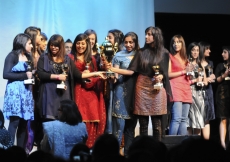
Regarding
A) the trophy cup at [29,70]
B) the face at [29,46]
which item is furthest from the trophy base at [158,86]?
the face at [29,46]

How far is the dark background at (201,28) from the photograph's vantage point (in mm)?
9047

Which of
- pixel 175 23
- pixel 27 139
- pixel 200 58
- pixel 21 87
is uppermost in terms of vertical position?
pixel 175 23

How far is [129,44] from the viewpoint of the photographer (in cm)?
635

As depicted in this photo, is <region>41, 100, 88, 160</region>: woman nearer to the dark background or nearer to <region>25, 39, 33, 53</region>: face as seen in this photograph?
<region>25, 39, 33, 53</region>: face

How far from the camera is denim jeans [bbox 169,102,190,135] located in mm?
6676

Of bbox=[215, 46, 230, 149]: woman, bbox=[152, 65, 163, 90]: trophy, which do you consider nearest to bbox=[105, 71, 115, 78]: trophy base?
bbox=[152, 65, 163, 90]: trophy

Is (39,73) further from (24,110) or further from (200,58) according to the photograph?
(200,58)

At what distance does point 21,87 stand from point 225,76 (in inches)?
109

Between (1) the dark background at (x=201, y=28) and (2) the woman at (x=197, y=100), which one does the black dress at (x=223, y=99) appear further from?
(1) the dark background at (x=201, y=28)

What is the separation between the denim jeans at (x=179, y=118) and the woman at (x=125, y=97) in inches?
22.5

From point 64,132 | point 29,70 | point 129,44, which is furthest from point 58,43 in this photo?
point 64,132

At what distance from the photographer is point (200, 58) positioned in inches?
292

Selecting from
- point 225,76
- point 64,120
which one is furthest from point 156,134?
point 225,76

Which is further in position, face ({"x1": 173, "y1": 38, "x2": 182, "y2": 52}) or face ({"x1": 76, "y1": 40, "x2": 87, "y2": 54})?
face ({"x1": 173, "y1": 38, "x2": 182, "y2": 52})
